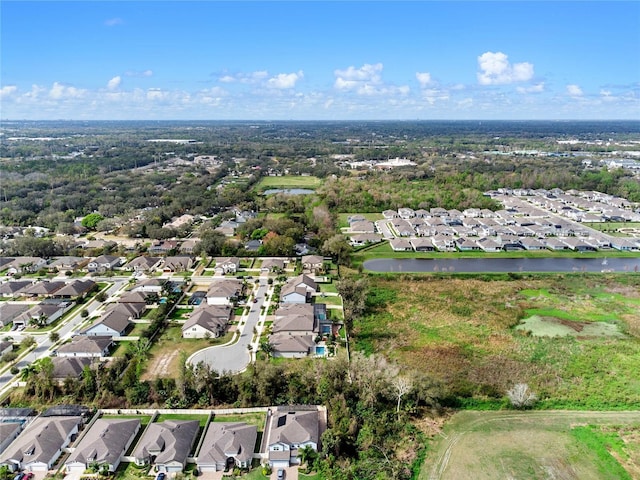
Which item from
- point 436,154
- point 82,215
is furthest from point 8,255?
point 436,154

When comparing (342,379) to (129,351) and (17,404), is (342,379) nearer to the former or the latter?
(129,351)

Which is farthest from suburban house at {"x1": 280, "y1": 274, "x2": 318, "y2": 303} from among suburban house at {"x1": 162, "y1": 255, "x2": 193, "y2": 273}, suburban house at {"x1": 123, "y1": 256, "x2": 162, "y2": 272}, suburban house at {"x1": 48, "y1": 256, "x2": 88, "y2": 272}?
suburban house at {"x1": 48, "y1": 256, "x2": 88, "y2": 272}

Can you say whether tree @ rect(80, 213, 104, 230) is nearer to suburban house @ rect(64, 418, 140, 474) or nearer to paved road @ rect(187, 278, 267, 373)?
paved road @ rect(187, 278, 267, 373)

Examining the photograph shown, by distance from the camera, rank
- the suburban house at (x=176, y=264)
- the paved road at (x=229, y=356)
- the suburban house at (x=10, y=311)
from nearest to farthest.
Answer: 1. the paved road at (x=229, y=356)
2. the suburban house at (x=10, y=311)
3. the suburban house at (x=176, y=264)

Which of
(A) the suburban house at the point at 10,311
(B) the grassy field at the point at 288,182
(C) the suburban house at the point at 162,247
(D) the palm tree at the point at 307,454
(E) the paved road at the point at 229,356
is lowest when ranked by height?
(D) the palm tree at the point at 307,454

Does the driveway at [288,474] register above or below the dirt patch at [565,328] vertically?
below

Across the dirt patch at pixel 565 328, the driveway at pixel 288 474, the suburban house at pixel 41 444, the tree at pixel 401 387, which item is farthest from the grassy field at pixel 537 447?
the suburban house at pixel 41 444

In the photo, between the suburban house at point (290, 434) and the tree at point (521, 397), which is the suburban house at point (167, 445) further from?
the tree at point (521, 397)
